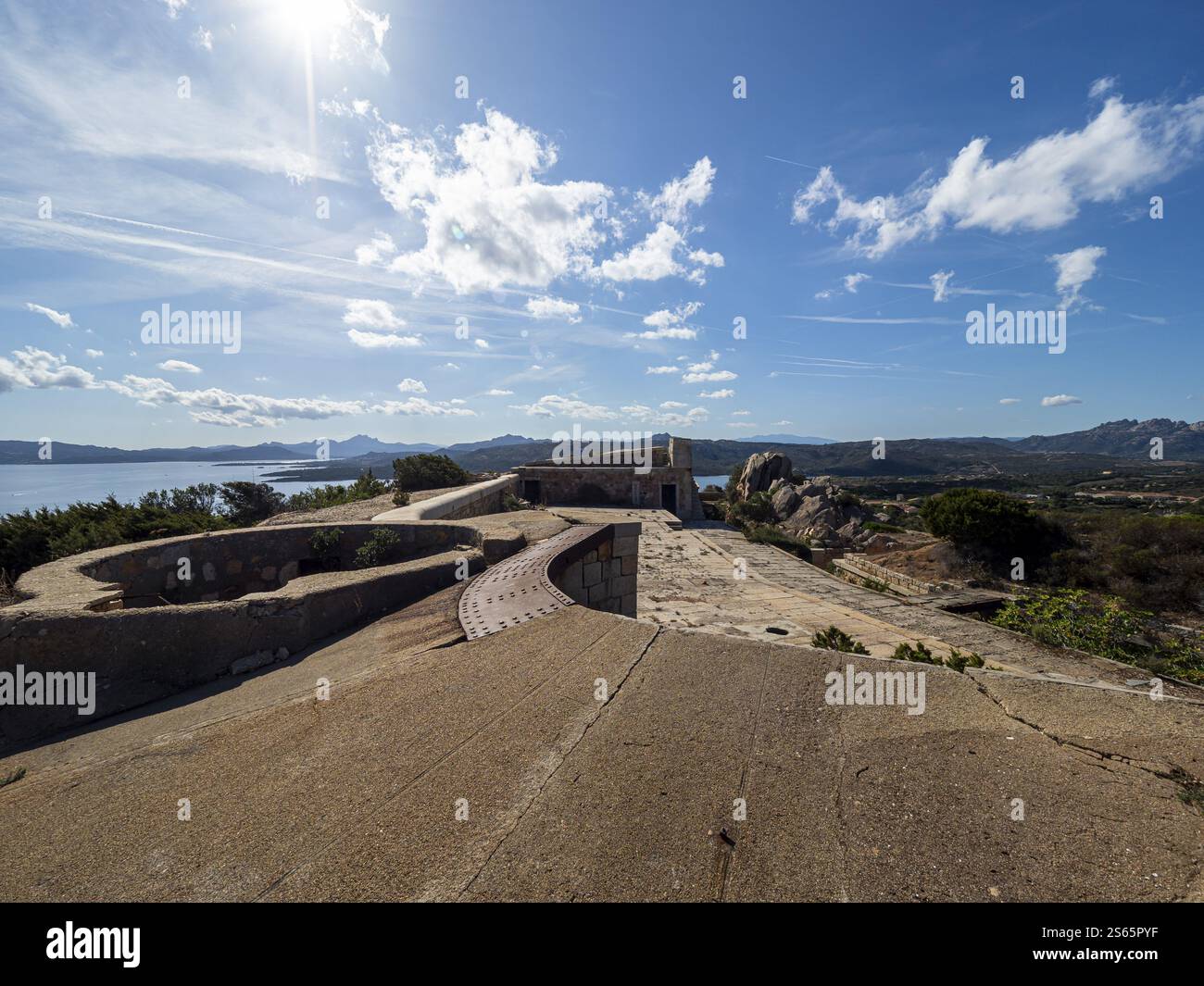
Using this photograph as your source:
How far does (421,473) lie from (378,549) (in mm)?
9640

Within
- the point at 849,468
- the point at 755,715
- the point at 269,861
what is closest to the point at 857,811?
the point at 755,715

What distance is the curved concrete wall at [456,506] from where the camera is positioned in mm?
7992

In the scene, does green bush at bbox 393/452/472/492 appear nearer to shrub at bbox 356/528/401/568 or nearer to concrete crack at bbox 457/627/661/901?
shrub at bbox 356/528/401/568

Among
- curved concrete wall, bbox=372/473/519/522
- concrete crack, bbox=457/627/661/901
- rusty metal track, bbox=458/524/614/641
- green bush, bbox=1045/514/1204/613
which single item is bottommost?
green bush, bbox=1045/514/1204/613

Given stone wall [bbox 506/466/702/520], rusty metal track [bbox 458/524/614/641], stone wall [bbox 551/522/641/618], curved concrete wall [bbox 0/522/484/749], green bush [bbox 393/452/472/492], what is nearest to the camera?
curved concrete wall [bbox 0/522/484/749]

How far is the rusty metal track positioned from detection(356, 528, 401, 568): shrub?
5.59 feet

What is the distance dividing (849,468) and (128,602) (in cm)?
9819

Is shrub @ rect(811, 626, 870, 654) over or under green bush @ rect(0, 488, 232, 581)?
under

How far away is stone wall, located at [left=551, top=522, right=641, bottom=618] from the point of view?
554 cm

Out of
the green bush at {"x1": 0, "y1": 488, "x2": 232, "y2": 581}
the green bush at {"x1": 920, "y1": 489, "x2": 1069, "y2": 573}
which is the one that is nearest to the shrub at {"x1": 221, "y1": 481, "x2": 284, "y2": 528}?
the green bush at {"x1": 0, "y1": 488, "x2": 232, "y2": 581}

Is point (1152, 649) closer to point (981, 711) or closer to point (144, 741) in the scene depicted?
point (981, 711)

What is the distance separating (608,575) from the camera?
6035 mm

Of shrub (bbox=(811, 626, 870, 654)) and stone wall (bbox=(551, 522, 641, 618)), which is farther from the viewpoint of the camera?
stone wall (bbox=(551, 522, 641, 618))

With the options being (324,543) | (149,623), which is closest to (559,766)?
(149,623)
